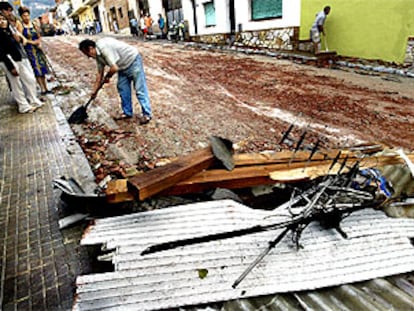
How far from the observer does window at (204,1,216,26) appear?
56.9ft

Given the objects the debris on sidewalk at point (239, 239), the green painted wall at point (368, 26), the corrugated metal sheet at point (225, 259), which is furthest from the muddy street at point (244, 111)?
the corrugated metal sheet at point (225, 259)

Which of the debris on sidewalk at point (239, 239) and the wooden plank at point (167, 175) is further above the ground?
the wooden plank at point (167, 175)

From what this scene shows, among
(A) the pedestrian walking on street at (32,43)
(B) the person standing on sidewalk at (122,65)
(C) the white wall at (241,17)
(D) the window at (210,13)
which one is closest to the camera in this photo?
(B) the person standing on sidewalk at (122,65)

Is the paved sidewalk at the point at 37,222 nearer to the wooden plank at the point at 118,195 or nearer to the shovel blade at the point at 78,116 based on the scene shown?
the shovel blade at the point at 78,116

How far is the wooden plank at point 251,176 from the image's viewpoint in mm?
2851

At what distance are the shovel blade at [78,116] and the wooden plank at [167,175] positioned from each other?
10.6 feet

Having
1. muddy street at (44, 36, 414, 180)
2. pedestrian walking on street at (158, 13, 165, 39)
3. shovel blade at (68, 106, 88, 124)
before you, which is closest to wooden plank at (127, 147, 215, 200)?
muddy street at (44, 36, 414, 180)

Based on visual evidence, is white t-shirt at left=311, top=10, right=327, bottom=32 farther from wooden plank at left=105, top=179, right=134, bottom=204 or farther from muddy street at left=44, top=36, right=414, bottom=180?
wooden plank at left=105, top=179, right=134, bottom=204

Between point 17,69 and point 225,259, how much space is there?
5942mm

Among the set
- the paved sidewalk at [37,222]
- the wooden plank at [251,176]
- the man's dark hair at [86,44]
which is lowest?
the paved sidewalk at [37,222]

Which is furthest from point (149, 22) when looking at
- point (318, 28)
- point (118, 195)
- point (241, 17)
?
point (118, 195)

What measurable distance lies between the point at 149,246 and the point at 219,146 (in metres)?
1.42

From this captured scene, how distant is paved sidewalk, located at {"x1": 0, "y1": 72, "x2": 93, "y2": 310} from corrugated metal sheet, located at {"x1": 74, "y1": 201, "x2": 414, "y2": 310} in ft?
0.92

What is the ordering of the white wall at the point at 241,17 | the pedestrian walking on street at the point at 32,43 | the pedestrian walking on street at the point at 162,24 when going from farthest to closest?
the pedestrian walking on street at the point at 162,24 → the white wall at the point at 241,17 → the pedestrian walking on street at the point at 32,43
